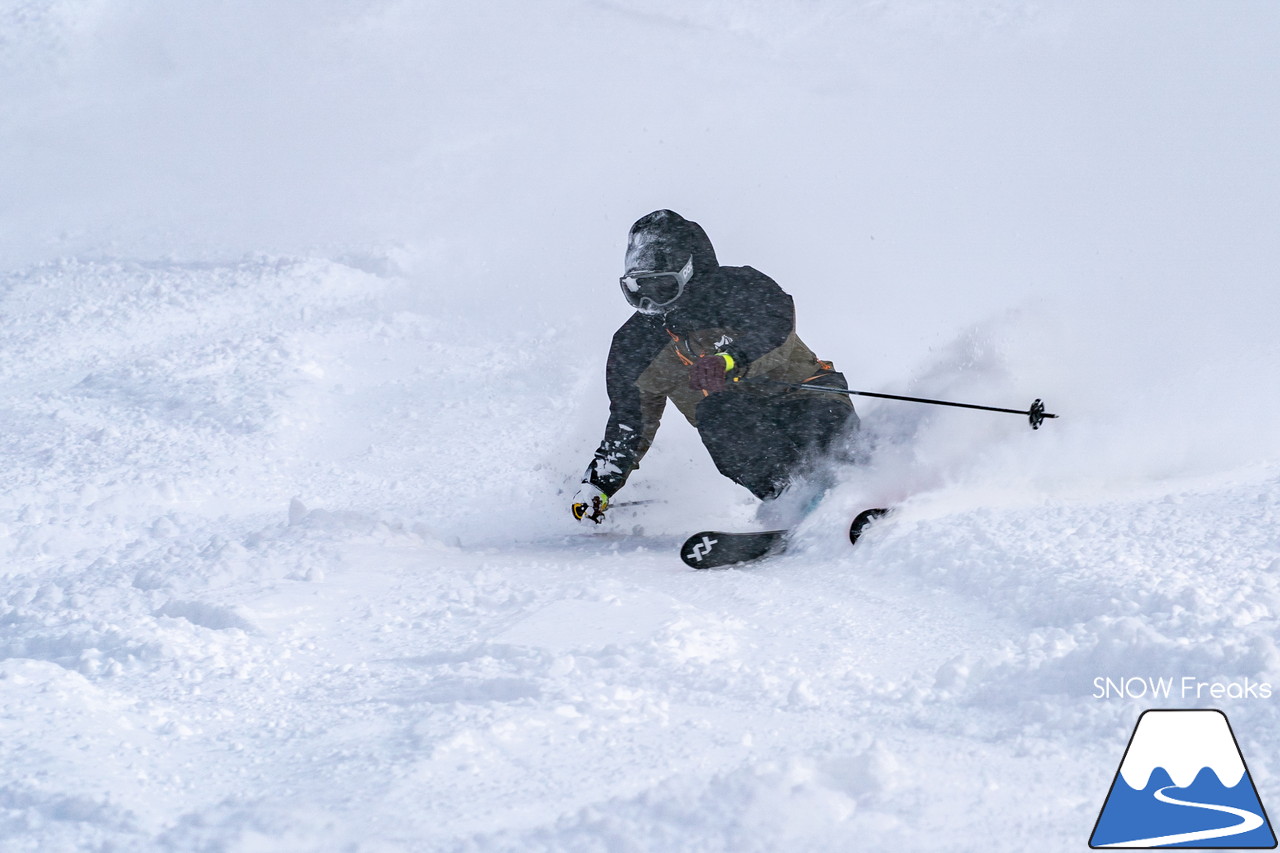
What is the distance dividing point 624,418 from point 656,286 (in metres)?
0.74

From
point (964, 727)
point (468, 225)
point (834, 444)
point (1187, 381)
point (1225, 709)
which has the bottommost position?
point (964, 727)

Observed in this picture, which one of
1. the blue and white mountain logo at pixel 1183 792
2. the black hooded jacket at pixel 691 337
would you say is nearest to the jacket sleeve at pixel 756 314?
the black hooded jacket at pixel 691 337

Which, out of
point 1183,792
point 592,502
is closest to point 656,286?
point 592,502

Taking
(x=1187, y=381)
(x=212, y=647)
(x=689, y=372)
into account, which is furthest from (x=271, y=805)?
(x=1187, y=381)

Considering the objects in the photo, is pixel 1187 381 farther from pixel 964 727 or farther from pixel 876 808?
pixel 876 808

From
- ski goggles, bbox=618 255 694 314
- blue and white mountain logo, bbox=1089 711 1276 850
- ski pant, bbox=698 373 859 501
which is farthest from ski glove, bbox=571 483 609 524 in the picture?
blue and white mountain logo, bbox=1089 711 1276 850

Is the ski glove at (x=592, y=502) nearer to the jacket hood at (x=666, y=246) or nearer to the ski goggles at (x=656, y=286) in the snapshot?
the ski goggles at (x=656, y=286)

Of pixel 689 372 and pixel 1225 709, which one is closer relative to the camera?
pixel 1225 709

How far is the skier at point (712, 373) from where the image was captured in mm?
4234

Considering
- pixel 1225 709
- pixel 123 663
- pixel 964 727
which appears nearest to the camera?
pixel 1225 709

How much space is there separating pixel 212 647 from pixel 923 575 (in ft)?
7.48

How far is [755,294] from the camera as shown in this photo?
14.0ft

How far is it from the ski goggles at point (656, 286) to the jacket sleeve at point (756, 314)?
0.67ft

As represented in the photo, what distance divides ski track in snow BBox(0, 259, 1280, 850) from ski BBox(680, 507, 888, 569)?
11cm
